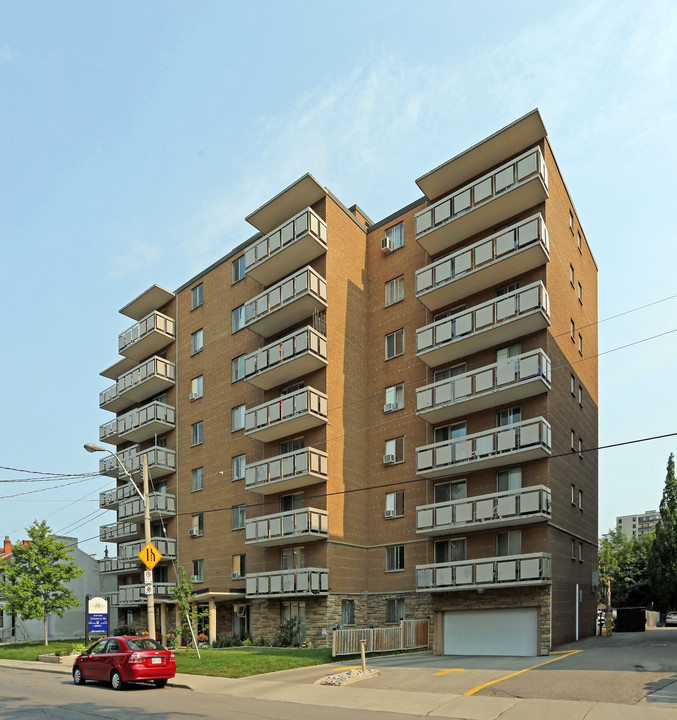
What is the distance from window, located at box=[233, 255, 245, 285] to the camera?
137ft

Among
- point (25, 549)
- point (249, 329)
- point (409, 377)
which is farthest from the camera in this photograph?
point (25, 549)

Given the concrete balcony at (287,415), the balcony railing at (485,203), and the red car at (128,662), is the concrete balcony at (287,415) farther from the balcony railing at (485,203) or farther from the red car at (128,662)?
the red car at (128,662)

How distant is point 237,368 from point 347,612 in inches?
567

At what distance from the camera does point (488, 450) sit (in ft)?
95.4

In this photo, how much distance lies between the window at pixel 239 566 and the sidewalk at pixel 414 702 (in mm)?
13870

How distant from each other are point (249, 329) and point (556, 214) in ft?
53.6

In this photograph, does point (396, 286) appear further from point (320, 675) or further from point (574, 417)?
point (320, 675)

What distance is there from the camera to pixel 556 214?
3247cm

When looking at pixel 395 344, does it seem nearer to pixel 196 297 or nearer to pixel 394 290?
pixel 394 290

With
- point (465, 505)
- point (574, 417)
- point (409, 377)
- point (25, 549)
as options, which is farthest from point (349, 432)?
point (25, 549)

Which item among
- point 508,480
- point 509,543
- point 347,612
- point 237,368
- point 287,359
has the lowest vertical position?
point 347,612

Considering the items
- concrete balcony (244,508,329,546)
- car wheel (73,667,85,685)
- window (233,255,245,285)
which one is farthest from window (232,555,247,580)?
window (233,255,245,285)

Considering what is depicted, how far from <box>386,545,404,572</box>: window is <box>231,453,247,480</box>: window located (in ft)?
30.6

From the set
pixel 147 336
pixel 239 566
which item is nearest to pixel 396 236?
pixel 147 336
